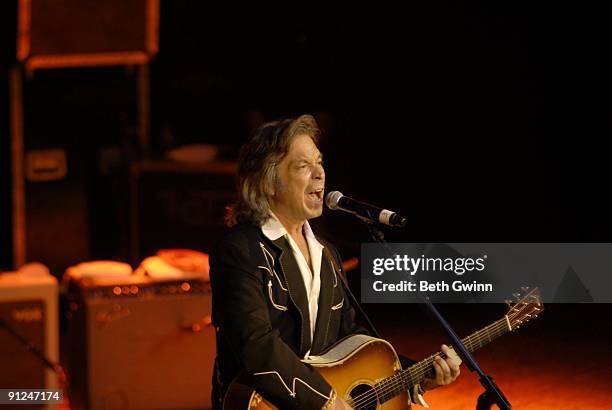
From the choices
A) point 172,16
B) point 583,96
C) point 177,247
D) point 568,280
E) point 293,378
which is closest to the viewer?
point 293,378

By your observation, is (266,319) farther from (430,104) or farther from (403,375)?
(430,104)

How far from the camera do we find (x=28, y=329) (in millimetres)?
4625

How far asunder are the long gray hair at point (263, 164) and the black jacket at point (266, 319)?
0.07 meters

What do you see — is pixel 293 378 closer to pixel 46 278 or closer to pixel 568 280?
pixel 46 278

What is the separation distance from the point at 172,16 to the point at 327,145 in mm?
1708

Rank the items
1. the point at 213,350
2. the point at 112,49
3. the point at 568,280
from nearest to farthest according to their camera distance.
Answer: the point at 213,350
the point at 112,49
the point at 568,280

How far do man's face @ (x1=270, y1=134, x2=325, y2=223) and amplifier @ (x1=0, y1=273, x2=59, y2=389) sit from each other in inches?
69.4

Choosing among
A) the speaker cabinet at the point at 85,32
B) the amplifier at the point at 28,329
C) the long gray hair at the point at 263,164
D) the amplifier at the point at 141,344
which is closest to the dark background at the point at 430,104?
the speaker cabinet at the point at 85,32

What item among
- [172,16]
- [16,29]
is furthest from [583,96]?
[16,29]

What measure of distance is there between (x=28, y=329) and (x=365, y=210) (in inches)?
85.5

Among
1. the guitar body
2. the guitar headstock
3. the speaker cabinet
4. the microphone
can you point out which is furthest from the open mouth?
the speaker cabinet

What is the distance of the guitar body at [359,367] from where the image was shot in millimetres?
3502

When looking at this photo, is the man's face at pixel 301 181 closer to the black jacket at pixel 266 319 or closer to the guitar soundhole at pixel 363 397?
the black jacket at pixel 266 319

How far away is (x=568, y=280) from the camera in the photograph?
740 centimetres
